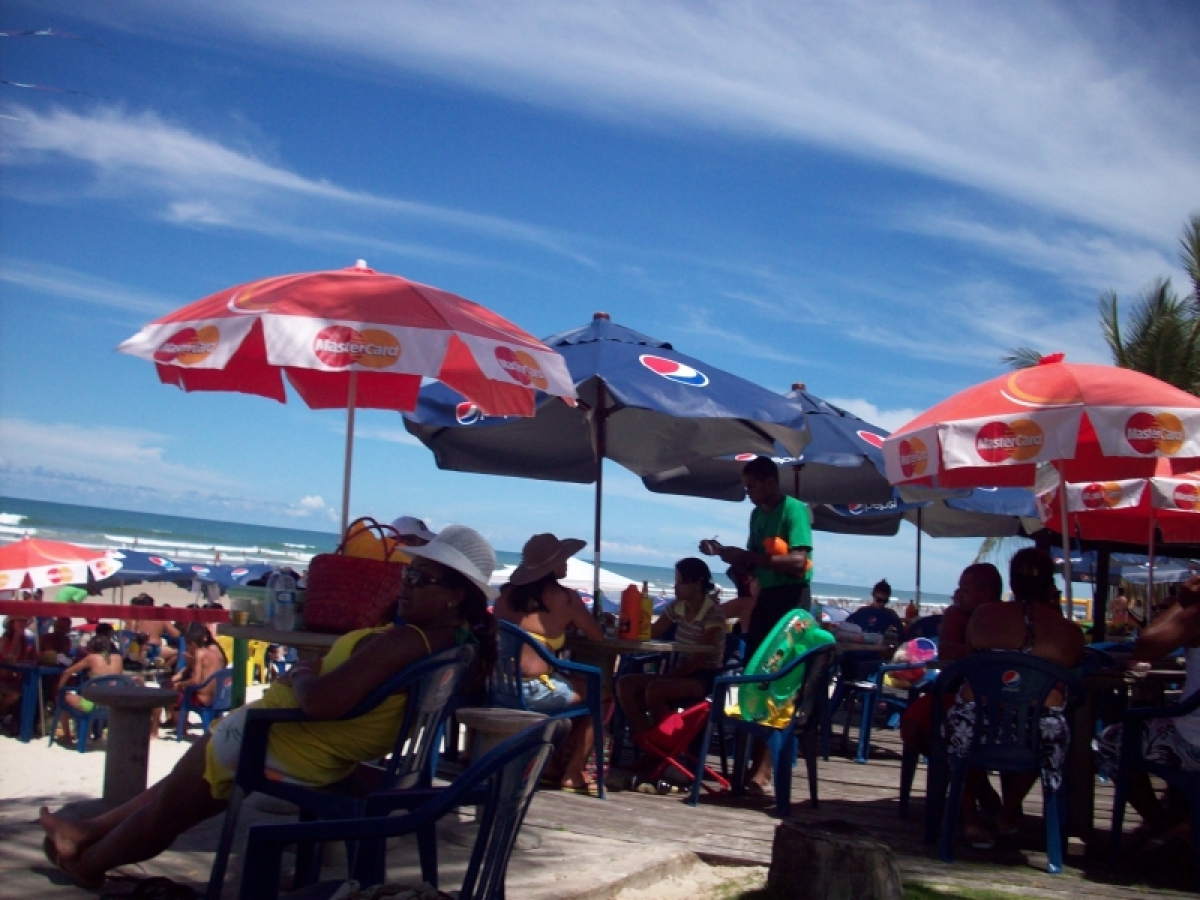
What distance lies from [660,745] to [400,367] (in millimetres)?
2842

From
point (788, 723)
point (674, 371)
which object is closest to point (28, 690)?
point (674, 371)

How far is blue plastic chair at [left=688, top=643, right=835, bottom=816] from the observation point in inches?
214

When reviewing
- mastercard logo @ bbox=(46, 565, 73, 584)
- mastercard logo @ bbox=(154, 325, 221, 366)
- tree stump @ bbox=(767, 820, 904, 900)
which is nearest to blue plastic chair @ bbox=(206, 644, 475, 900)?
tree stump @ bbox=(767, 820, 904, 900)

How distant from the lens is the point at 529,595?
5656 mm

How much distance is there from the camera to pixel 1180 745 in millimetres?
4590

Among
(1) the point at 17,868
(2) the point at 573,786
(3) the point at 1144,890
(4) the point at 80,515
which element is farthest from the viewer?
(4) the point at 80,515

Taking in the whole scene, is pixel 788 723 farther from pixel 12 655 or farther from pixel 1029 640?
pixel 12 655

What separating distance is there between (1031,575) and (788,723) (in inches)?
53.4

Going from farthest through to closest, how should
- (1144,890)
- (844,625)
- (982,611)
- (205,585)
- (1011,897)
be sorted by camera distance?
1. (205,585)
2. (844,625)
3. (982,611)
4. (1144,890)
5. (1011,897)

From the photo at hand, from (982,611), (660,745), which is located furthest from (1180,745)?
(660,745)

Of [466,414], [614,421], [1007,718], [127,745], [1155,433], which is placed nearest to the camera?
[127,745]

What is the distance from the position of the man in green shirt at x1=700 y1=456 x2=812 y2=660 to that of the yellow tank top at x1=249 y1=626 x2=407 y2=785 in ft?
11.0

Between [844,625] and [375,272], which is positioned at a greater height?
[375,272]

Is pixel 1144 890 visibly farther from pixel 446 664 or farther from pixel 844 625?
pixel 844 625
